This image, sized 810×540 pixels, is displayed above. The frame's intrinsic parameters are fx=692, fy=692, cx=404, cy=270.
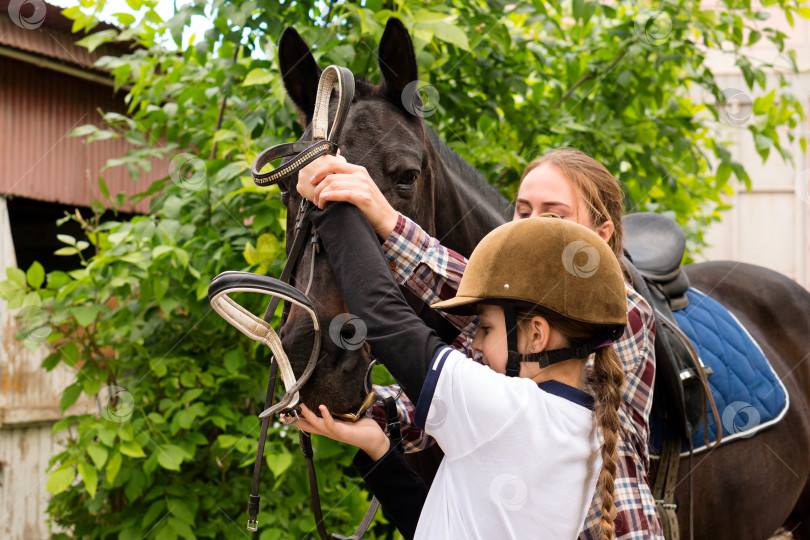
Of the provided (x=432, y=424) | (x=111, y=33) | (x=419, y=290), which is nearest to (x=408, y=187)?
(x=419, y=290)

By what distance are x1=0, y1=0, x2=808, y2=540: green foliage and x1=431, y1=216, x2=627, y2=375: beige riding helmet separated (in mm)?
1343

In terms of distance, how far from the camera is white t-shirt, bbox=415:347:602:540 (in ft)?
3.96

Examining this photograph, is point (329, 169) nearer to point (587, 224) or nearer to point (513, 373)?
point (513, 373)

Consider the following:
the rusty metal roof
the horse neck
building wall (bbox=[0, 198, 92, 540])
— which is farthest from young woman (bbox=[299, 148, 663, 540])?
the rusty metal roof

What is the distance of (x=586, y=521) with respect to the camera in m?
1.36

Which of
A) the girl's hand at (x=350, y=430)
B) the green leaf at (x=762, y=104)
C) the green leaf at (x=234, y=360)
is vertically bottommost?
the green leaf at (x=234, y=360)

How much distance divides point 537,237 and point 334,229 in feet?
1.29

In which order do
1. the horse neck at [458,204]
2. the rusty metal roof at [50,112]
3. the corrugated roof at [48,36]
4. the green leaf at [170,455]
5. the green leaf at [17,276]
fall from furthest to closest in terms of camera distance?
the rusty metal roof at [50,112]
the corrugated roof at [48,36]
the green leaf at [17,276]
the green leaf at [170,455]
the horse neck at [458,204]

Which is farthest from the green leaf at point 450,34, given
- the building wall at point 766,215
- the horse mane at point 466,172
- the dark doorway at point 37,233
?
the building wall at point 766,215

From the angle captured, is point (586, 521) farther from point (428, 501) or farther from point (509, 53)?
point (509, 53)

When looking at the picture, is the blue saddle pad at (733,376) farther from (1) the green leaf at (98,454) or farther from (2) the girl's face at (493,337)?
(1) the green leaf at (98,454)

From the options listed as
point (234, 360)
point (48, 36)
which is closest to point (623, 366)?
point (234, 360)

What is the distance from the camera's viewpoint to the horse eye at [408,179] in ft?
5.77

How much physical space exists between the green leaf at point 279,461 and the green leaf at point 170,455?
1.12 ft
